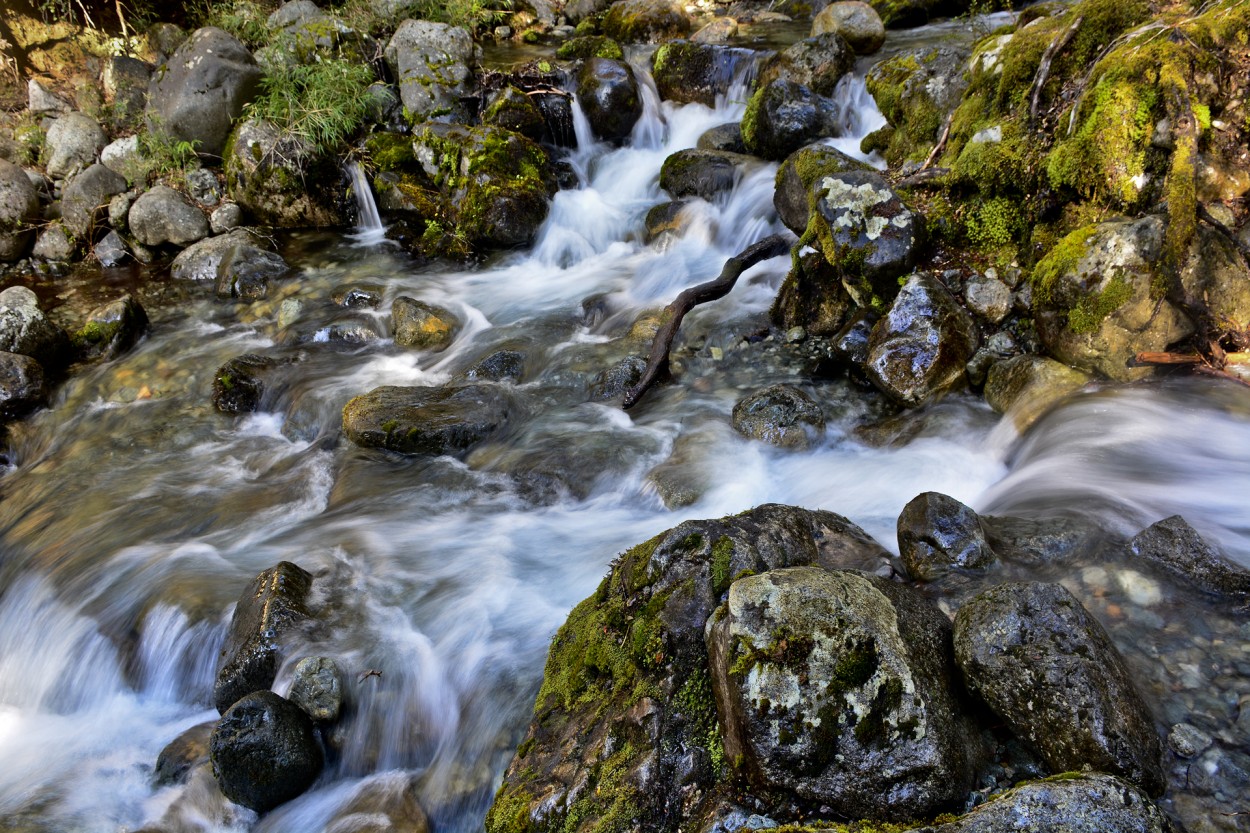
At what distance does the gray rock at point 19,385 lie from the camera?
286 inches

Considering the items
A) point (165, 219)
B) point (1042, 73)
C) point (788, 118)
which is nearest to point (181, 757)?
point (1042, 73)

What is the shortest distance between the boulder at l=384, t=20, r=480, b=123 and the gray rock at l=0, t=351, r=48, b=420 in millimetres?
5895

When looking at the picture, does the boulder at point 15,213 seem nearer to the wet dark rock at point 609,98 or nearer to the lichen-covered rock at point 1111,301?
the wet dark rock at point 609,98

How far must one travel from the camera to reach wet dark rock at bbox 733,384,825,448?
5551mm

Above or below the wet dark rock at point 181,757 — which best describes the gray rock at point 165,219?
above

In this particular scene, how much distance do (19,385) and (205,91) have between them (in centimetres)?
550

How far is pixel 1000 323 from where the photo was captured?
17.5 ft

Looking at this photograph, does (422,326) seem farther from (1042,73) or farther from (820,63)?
(820,63)

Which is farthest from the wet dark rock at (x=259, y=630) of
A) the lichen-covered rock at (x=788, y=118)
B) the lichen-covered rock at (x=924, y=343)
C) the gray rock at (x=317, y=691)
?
the lichen-covered rock at (x=788, y=118)

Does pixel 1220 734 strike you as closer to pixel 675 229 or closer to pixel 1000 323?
pixel 1000 323

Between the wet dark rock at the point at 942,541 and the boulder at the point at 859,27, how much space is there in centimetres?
964

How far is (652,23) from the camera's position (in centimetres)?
1395

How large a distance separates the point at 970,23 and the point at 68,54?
1549 cm

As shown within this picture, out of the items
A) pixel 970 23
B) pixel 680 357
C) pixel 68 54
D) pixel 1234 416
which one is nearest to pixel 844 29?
pixel 970 23
